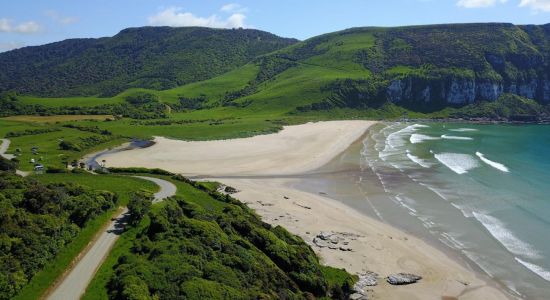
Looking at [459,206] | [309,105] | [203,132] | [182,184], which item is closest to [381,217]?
[459,206]

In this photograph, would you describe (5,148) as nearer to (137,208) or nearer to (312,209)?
(137,208)

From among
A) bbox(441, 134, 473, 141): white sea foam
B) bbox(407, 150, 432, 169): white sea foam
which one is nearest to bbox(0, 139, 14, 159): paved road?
bbox(407, 150, 432, 169): white sea foam

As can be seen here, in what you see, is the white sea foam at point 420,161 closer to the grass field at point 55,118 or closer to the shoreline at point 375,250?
the shoreline at point 375,250

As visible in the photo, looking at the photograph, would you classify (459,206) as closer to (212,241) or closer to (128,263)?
(212,241)

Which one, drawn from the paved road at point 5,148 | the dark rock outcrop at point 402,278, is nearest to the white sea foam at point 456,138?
the dark rock outcrop at point 402,278

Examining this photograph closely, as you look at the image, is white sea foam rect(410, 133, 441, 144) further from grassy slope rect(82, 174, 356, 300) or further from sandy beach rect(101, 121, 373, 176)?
grassy slope rect(82, 174, 356, 300)

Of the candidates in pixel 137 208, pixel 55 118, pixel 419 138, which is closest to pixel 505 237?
pixel 137 208
